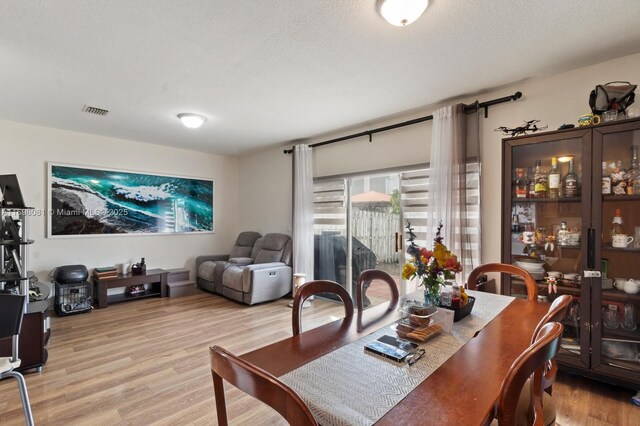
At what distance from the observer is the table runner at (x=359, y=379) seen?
873 millimetres

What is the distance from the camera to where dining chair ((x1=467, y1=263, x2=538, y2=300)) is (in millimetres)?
2096

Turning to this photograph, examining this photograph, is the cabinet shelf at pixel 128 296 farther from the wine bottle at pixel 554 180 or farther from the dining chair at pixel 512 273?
the wine bottle at pixel 554 180

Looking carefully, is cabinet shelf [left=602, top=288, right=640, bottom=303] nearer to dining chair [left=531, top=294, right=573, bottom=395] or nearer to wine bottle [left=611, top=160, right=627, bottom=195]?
wine bottle [left=611, top=160, right=627, bottom=195]

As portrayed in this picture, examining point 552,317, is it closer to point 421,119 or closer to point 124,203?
point 421,119

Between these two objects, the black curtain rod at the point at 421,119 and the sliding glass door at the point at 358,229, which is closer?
the black curtain rod at the point at 421,119

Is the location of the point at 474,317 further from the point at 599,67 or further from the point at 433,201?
the point at 599,67

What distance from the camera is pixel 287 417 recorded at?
2.33 feet

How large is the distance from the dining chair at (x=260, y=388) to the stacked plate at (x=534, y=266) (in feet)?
8.11

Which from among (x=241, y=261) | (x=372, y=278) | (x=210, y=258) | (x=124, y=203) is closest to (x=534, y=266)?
(x=372, y=278)

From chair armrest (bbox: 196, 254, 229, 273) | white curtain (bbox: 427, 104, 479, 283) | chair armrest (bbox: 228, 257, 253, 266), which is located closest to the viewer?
white curtain (bbox: 427, 104, 479, 283)

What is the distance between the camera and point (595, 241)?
2.16m

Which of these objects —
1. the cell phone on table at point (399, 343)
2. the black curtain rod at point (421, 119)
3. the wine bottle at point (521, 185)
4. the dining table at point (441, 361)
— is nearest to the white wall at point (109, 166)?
the black curtain rod at point (421, 119)

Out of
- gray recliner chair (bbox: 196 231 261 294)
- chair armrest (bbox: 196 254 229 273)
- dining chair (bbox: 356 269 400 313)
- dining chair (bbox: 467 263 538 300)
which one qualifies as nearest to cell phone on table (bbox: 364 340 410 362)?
dining chair (bbox: 356 269 400 313)

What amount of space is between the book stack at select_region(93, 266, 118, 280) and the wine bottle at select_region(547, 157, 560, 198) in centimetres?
529
